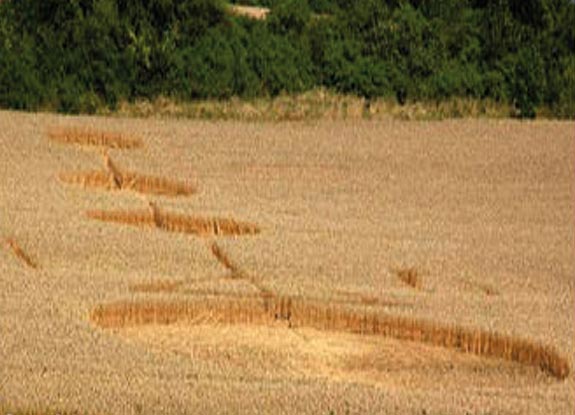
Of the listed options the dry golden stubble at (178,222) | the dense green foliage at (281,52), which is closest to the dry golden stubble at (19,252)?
the dry golden stubble at (178,222)

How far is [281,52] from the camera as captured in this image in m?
25.1

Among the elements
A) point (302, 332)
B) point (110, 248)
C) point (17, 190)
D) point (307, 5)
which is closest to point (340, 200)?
point (17, 190)

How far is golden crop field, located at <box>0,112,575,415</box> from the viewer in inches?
352

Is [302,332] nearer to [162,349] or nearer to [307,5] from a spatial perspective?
[162,349]

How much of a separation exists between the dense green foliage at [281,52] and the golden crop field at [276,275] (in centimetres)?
315

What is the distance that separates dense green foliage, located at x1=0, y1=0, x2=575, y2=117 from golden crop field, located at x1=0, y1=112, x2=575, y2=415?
3.15 meters

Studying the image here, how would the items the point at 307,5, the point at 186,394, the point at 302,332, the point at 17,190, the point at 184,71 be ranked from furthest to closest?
the point at 307,5, the point at 184,71, the point at 17,190, the point at 302,332, the point at 186,394

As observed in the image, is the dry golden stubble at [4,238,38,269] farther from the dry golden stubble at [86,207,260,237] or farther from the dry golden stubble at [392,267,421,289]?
the dry golden stubble at [392,267,421,289]

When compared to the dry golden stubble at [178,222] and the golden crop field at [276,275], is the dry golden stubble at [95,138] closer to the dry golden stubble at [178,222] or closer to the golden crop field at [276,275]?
the golden crop field at [276,275]

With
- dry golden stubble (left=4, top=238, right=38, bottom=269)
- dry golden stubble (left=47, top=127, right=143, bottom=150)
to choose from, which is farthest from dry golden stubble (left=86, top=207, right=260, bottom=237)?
dry golden stubble (left=47, top=127, right=143, bottom=150)

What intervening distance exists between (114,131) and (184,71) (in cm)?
426

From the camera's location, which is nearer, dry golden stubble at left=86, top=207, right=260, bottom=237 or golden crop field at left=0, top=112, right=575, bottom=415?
golden crop field at left=0, top=112, right=575, bottom=415

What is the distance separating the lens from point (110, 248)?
12.9m

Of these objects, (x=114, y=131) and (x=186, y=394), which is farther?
(x=114, y=131)
